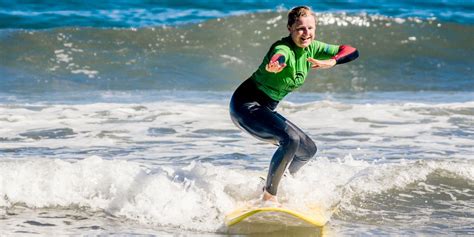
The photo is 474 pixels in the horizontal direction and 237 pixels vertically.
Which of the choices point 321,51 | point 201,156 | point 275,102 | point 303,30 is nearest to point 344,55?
point 321,51

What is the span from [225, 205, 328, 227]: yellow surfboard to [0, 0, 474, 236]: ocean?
0.23 ft

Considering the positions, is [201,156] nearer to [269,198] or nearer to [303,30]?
[269,198]

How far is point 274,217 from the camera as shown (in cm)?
650

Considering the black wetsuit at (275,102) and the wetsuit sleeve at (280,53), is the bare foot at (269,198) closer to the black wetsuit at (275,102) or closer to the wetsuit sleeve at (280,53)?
the black wetsuit at (275,102)

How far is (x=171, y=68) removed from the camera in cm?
1565

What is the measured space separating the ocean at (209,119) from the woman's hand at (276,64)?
1.22m

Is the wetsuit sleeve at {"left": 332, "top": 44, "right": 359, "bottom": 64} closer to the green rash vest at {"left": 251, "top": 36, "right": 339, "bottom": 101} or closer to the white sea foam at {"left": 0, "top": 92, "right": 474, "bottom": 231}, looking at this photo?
the green rash vest at {"left": 251, "top": 36, "right": 339, "bottom": 101}

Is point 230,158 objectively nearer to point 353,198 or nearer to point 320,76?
point 353,198

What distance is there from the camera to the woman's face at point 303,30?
6254 millimetres

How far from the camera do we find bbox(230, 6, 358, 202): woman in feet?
20.6

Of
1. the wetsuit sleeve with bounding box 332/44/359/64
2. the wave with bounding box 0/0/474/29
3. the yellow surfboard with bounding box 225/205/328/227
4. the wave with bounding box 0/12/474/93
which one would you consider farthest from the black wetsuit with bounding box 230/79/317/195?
the wave with bounding box 0/0/474/29

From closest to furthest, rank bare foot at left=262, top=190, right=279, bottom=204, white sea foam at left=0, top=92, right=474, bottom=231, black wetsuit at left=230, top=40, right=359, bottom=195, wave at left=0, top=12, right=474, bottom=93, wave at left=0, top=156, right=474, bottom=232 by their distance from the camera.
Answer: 1. black wetsuit at left=230, top=40, right=359, bottom=195
2. bare foot at left=262, top=190, right=279, bottom=204
3. wave at left=0, top=156, right=474, bottom=232
4. white sea foam at left=0, top=92, right=474, bottom=231
5. wave at left=0, top=12, right=474, bottom=93

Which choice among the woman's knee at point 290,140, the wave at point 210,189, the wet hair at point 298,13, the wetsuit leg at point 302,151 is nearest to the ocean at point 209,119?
the wave at point 210,189

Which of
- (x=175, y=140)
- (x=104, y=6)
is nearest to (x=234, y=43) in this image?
(x=104, y=6)
